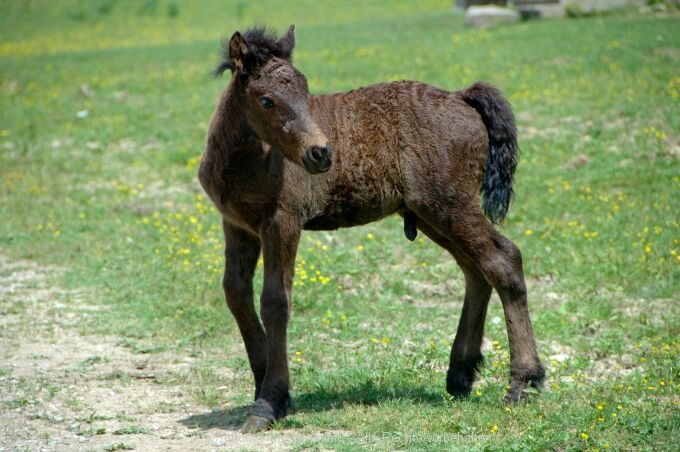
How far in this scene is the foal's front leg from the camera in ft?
21.0

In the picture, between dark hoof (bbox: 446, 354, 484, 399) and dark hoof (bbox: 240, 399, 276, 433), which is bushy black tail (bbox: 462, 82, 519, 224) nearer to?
dark hoof (bbox: 446, 354, 484, 399)

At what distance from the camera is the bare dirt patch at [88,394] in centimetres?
614

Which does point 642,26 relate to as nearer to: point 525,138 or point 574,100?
point 574,100

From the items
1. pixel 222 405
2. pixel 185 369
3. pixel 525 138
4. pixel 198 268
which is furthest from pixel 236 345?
pixel 525 138

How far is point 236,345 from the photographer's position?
330 inches

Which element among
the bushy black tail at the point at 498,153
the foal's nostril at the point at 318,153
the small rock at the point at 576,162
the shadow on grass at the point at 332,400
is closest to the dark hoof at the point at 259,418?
the shadow on grass at the point at 332,400

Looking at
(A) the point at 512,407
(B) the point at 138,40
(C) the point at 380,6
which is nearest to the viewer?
(A) the point at 512,407

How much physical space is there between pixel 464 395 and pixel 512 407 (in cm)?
59

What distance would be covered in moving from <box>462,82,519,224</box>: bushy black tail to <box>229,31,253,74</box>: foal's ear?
1826 millimetres

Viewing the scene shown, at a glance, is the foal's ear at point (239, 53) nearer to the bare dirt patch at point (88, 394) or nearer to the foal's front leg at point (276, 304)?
the foal's front leg at point (276, 304)

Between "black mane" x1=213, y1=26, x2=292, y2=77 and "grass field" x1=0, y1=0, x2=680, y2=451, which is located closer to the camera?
"black mane" x1=213, y1=26, x2=292, y2=77

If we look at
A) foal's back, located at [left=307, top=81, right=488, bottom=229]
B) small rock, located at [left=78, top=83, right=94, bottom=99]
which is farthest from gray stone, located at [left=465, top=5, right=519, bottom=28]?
foal's back, located at [left=307, top=81, right=488, bottom=229]

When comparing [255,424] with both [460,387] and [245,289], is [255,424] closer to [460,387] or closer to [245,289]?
[245,289]

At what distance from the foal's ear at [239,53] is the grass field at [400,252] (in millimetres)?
2528
